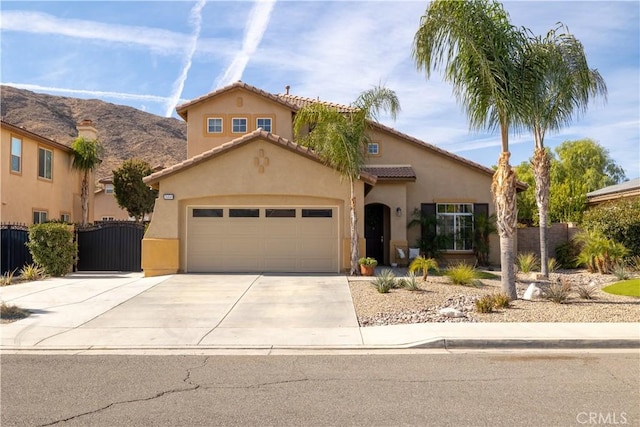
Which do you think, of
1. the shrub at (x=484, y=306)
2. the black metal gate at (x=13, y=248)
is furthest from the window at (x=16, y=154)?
the shrub at (x=484, y=306)

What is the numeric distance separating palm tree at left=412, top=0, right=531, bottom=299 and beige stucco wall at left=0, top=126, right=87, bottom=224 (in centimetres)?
1807

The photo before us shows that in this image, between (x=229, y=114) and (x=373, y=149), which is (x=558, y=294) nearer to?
(x=373, y=149)

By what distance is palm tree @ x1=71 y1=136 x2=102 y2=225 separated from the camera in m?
28.5

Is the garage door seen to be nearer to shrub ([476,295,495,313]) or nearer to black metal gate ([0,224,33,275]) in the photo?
black metal gate ([0,224,33,275])

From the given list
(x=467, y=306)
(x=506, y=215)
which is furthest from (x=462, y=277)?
(x=467, y=306)

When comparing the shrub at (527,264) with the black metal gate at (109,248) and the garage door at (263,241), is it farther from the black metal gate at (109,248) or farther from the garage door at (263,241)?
the black metal gate at (109,248)

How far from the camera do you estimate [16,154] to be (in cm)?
2319

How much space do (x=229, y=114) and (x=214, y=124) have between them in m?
0.77

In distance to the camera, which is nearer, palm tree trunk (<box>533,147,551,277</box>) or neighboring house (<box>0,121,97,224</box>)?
palm tree trunk (<box>533,147,551,277</box>)

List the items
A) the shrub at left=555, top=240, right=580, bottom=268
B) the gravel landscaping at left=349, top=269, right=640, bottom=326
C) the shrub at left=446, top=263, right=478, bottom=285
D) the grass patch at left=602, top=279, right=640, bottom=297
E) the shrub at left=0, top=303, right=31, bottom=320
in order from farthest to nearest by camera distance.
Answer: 1. the shrub at left=555, top=240, right=580, bottom=268
2. the shrub at left=446, top=263, right=478, bottom=285
3. the grass patch at left=602, top=279, right=640, bottom=297
4. the shrub at left=0, top=303, right=31, bottom=320
5. the gravel landscaping at left=349, top=269, right=640, bottom=326

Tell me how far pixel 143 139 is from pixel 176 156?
35.2ft


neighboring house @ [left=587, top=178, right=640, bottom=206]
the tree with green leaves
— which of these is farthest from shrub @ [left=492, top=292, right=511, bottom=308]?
the tree with green leaves

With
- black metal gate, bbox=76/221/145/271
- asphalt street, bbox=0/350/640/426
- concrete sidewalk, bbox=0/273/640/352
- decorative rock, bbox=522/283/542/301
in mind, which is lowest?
asphalt street, bbox=0/350/640/426

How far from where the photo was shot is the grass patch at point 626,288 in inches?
533
